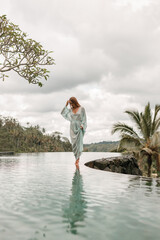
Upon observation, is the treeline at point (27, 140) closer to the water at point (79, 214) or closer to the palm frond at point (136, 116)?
the palm frond at point (136, 116)

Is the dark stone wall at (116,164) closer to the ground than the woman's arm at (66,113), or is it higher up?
closer to the ground

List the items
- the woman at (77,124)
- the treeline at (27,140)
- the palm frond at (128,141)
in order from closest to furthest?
the woman at (77,124) → the palm frond at (128,141) → the treeline at (27,140)

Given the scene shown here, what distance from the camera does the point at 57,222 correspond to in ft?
7.41

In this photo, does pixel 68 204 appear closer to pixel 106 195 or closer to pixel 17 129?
pixel 106 195

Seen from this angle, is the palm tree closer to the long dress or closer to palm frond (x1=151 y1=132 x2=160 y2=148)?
palm frond (x1=151 y1=132 x2=160 y2=148)

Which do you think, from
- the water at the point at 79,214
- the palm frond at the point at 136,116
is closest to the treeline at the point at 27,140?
the palm frond at the point at 136,116

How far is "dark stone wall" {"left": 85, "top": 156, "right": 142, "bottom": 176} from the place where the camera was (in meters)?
9.88

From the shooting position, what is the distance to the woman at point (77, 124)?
7.40 meters

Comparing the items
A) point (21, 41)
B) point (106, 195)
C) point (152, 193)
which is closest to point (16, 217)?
point (106, 195)

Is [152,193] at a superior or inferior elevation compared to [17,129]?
inferior

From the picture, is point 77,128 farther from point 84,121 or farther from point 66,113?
point 66,113

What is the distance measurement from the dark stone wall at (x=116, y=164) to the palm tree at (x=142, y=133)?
1.65 meters

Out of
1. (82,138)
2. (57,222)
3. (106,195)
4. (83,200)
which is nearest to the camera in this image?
(57,222)

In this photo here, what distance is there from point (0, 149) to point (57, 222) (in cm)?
4430
